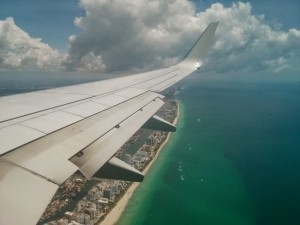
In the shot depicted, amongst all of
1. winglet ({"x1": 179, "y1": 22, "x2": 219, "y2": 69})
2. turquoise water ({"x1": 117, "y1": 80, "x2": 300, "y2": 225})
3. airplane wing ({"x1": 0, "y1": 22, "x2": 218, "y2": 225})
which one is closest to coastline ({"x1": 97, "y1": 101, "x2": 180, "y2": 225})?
turquoise water ({"x1": 117, "y1": 80, "x2": 300, "y2": 225})

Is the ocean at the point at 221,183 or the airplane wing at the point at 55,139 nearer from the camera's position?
the airplane wing at the point at 55,139

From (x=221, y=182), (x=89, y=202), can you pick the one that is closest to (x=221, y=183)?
(x=221, y=182)

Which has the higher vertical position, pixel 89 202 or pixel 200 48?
pixel 200 48

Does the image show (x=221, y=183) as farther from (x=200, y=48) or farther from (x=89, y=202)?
(x=200, y=48)

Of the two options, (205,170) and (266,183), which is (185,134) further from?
(266,183)

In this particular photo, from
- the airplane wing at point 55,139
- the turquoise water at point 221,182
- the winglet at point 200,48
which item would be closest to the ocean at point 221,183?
the turquoise water at point 221,182

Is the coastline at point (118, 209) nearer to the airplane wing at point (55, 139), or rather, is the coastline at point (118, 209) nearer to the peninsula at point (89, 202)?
the peninsula at point (89, 202)
